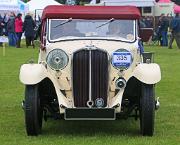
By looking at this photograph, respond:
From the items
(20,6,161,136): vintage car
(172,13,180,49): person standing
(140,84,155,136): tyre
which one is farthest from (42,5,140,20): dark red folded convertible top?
(172,13,180,49): person standing

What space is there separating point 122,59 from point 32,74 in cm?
135

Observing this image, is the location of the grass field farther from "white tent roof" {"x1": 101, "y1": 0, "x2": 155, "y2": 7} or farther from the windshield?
"white tent roof" {"x1": 101, "y1": 0, "x2": 155, "y2": 7}

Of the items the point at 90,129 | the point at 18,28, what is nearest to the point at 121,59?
the point at 90,129

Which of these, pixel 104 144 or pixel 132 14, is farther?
pixel 132 14

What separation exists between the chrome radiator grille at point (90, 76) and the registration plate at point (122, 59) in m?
0.23

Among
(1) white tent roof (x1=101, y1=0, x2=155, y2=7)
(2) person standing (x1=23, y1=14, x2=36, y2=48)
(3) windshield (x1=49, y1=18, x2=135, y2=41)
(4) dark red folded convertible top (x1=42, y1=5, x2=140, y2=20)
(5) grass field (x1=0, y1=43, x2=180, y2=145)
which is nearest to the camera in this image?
(5) grass field (x1=0, y1=43, x2=180, y2=145)

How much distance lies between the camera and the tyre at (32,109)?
28.1ft

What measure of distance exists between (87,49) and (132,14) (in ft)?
5.20

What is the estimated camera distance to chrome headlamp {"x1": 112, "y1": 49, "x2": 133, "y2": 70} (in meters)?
8.95

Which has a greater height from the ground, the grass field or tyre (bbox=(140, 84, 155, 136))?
tyre (bbox=(140, 84, 155, 136))

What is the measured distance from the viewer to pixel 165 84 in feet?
52.3

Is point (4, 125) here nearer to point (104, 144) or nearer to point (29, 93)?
point (29, 93)

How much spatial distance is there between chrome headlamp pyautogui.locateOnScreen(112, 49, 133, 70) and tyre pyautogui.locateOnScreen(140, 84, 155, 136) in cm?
44

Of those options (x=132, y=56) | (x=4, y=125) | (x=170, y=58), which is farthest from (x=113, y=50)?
(x=170, y=58)
